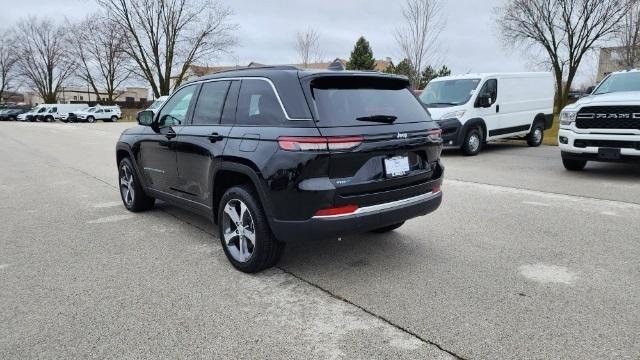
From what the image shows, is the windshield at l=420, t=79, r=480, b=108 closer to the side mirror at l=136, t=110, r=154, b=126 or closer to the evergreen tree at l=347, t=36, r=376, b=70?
the side mirror at l=136, t=110, r=154, b=126

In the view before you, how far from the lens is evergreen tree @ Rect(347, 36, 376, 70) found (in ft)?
149

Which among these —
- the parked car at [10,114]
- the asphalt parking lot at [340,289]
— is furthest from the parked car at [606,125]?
the parked car at [10,114]

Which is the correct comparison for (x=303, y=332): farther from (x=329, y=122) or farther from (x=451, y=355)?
(x=329, y=122)

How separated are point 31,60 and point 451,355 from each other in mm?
80498

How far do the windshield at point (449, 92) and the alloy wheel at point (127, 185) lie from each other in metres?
8.26

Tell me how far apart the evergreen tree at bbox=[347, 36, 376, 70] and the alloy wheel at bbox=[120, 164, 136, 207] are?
4086cm

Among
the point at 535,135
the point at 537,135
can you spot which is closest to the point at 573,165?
the point at 535,135

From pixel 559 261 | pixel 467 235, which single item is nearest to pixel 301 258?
pixel 467 235

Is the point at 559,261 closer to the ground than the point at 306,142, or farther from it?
closer to the ground

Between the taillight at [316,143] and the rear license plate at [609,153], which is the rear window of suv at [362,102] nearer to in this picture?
the taillight at [316,143]

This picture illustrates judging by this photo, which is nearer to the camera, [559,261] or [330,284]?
[330,284]

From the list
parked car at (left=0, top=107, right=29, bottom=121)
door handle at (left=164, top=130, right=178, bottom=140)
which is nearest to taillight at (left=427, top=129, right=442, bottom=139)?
door handle at (left=164, top=130, right=178, bottom=140)

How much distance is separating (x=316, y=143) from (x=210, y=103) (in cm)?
160

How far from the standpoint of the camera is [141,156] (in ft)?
18.2
